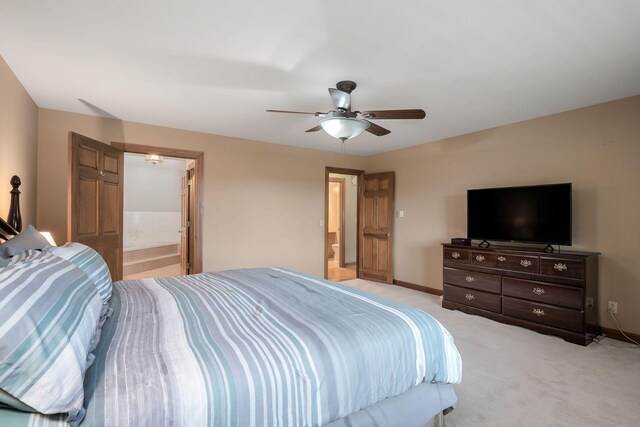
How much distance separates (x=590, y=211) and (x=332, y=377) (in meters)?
3.55

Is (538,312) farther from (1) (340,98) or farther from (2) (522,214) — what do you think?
(1) (340,98)

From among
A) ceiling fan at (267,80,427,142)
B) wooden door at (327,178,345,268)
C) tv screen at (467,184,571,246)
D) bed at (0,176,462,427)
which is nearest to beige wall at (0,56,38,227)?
bed at (0,176,462,427)

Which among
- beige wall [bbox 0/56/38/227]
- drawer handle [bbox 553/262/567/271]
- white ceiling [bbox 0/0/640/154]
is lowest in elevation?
drawer handle [bbox 553/262/567/271]

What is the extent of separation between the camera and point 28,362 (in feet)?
2.62

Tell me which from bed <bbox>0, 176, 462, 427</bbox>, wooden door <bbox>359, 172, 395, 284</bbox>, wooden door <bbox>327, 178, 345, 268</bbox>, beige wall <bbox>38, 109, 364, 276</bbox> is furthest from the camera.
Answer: wooden door <bbox>327, 178, 345, 268</bbox>

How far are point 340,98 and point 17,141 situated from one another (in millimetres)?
2842

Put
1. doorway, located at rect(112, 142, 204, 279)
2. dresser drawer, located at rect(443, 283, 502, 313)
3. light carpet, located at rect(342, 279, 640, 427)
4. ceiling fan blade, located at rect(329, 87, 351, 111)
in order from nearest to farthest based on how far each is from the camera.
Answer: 1. light carpet, located at rect(342, 279, 640, 427)
2. ceiling fan blade, located at rect(329, 87, 351, 111)
3. dresser drawer, located at rect(443, 283, 502, 313)
4. doorway, located at rect(112, 142, 204, 279)

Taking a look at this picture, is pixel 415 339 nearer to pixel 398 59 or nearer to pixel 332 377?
pixel 332 377

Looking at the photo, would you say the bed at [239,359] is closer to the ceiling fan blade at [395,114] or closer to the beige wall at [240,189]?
the ceiling fan blade at [395,114]

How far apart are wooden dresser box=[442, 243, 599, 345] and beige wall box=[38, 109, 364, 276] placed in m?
2.42

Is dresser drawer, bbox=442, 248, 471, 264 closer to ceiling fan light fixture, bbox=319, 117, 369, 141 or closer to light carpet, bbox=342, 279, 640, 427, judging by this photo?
light carpet, bbox=342, 279, 640, 427

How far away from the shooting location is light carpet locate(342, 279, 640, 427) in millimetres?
1863

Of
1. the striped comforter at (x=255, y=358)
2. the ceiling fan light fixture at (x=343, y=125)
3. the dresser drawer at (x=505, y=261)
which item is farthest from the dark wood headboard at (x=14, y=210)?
the dresser drawer at (x=505, y=261)

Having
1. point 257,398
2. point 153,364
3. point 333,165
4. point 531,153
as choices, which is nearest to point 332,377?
point 257,398
